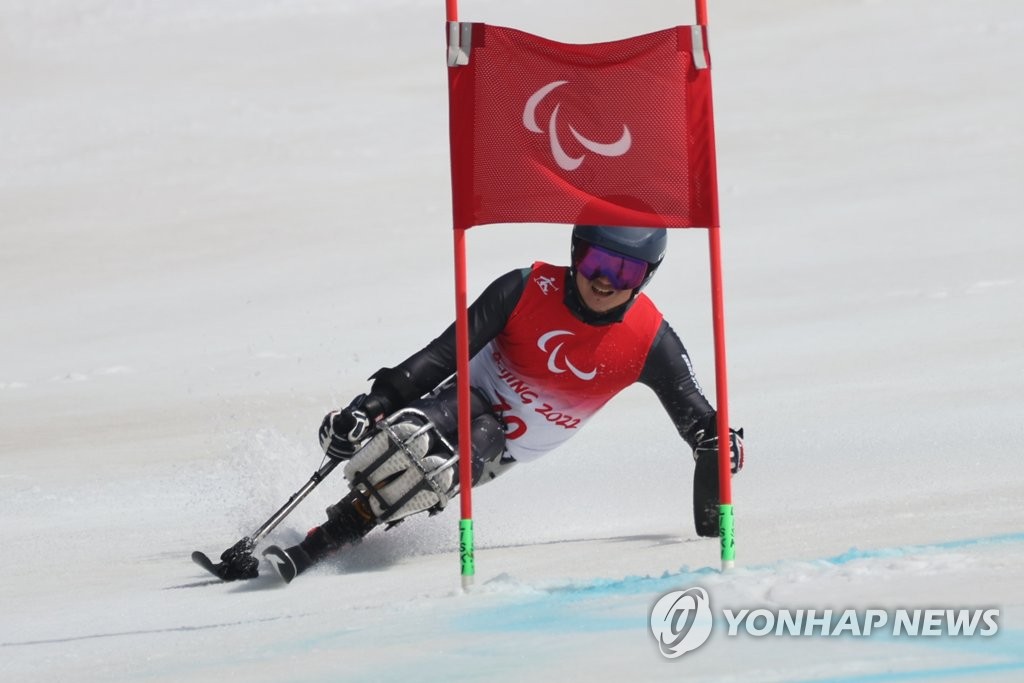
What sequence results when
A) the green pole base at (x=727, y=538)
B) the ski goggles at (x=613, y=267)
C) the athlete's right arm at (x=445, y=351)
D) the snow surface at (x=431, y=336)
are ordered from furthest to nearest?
the athlete's right arm at (x=445, y=351) < the ski goggles at (x=613, y=267) < the green pole base at (x=727, y=538) < the snow surface at (x=431, y=336)

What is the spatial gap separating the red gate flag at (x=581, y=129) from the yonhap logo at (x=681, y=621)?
4.00ft

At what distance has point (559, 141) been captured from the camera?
530 cm

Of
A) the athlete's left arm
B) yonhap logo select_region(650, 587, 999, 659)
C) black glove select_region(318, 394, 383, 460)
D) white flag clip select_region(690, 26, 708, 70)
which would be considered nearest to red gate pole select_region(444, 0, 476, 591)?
black glove select_region(318, 394, 383, 460)

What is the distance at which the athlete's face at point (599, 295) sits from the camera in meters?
6.03

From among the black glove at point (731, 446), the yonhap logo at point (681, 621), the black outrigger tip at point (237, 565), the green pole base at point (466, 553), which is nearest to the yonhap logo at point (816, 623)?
the yonhap logo at point (681, 621)

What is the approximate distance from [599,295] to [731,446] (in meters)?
0.70

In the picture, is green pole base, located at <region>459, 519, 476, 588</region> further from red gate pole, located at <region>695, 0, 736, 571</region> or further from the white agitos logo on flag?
the white agitos logo on flag

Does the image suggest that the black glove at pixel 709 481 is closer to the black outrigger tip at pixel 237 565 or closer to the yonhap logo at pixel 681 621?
the yonhap logo at pixel 681 621

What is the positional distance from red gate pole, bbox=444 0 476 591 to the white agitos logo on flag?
35cm

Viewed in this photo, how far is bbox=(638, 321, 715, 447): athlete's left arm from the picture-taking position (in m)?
6.13

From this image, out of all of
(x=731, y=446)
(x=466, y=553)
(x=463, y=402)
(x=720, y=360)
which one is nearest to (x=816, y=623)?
(x=720, y=360)

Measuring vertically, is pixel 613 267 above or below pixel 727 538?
above

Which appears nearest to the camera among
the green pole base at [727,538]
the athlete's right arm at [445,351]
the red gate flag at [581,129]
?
the green pole base at [727,538]

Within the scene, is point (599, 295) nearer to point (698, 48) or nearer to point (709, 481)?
point (709, 481)
